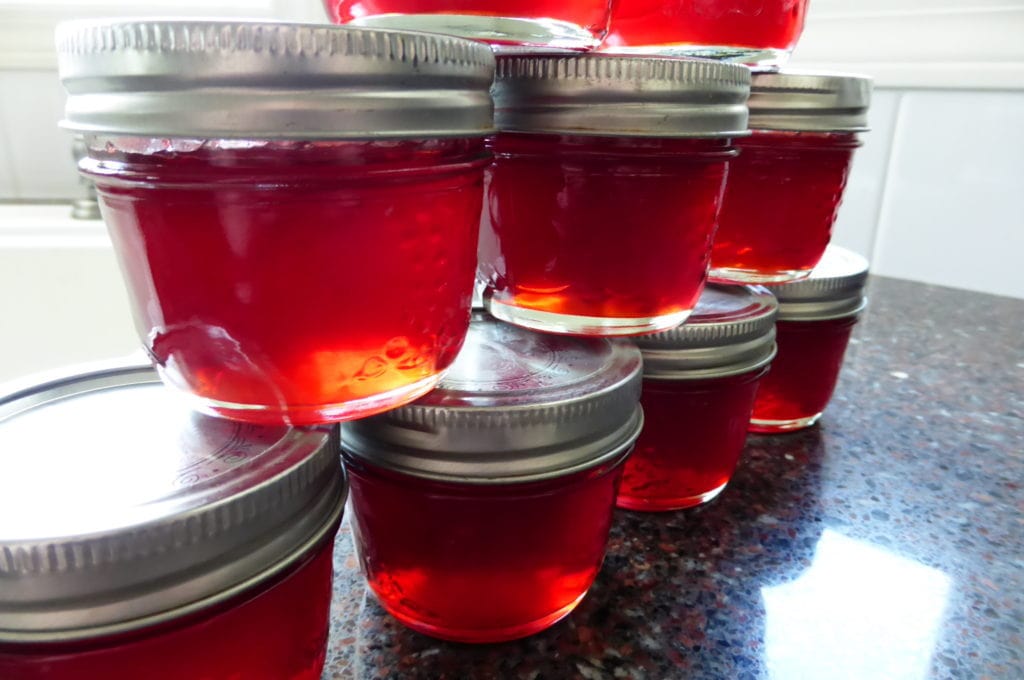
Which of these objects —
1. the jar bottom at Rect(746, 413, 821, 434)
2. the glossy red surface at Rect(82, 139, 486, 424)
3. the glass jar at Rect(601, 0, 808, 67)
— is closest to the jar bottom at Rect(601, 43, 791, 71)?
the glass jar at Rect(601, 0, 808, 67)

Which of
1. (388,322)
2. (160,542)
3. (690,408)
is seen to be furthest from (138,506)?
(690,408)

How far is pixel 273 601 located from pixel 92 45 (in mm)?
236

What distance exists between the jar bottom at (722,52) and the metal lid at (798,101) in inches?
0.6

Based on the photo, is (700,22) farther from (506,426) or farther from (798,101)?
(506,426)

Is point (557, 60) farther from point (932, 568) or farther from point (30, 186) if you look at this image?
point (30, 186)

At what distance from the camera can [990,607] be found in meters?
0.48

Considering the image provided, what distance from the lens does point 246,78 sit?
0.29 metres

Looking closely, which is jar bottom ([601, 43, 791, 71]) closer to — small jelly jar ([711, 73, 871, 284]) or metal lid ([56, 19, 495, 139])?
small jelly jar ([711, 73, 871, 284])

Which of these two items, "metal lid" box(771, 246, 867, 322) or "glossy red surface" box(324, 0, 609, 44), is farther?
"metal lid" box(771, 246, 867, 322)

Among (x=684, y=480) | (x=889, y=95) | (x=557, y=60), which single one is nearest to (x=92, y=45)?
(x=557, y=60)

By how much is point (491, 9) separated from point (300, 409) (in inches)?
8.5

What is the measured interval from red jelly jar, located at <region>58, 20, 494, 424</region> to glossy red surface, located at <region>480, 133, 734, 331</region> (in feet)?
0.30

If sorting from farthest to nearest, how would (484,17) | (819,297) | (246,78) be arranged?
(819,297) → (484,17) → (246,78)

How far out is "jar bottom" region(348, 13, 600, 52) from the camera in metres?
0.39
